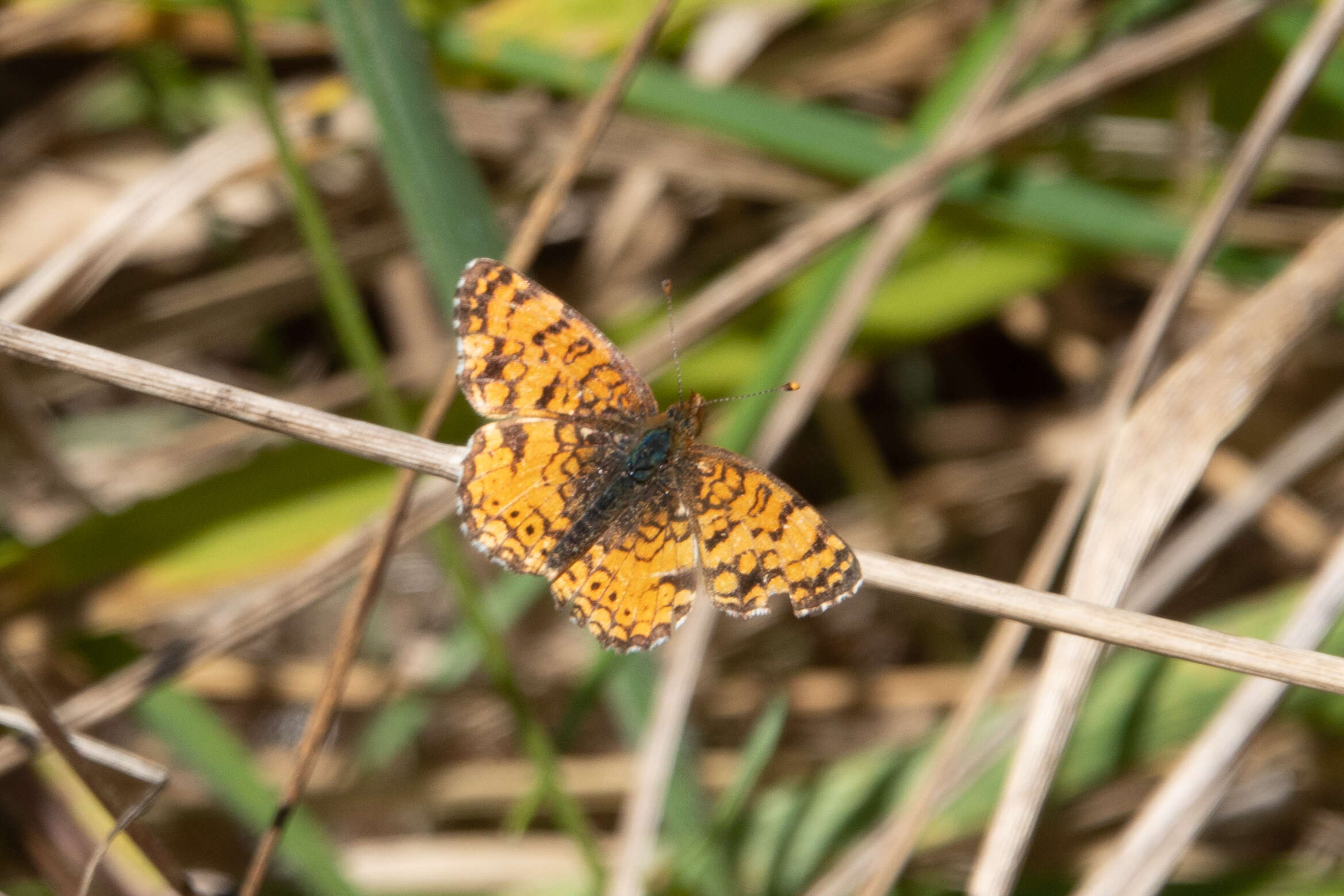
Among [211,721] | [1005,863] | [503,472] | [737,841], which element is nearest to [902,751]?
[737,841]

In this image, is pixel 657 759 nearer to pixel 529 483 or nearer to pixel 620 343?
pixel 529 483

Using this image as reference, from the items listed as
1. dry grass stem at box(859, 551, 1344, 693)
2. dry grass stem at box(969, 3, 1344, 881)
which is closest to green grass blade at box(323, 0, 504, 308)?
dry grass stem at box(859, 551, 1344, 693)

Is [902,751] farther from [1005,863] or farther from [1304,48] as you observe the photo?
[1304,48]

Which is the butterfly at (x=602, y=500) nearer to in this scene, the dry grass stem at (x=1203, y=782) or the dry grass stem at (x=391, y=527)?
the dry grass stem at (x=391, y=527)

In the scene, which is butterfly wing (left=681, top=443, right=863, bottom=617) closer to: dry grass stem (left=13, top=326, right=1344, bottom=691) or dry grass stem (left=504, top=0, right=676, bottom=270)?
dry grass stem (left=13, top=326, right=1344, bottom=691)

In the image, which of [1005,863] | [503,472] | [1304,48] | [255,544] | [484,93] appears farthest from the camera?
[484,93]

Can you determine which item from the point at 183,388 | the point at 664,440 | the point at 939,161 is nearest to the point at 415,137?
the point at 183,388
